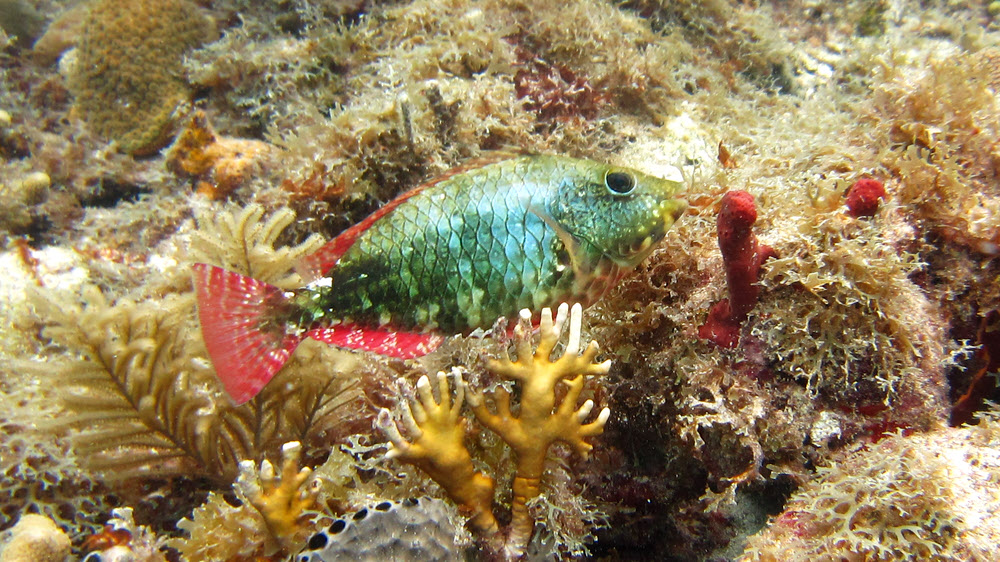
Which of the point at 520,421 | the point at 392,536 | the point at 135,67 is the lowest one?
the point at 392,536

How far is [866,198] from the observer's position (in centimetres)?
229

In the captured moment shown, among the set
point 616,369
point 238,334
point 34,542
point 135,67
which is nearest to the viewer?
point 238,334

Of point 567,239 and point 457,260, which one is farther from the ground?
point 567,239

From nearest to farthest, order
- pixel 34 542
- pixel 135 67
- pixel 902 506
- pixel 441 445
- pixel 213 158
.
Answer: pixel 902 506 → pixel 441 445 → pixel 34 542 → pixel 213 158 → pixel 135 67

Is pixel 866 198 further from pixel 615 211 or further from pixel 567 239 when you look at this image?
pixel 567 239

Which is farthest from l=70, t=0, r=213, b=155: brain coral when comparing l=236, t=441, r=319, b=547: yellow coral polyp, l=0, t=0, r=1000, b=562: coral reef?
l=236, t=441, r=319, b=547: yellow coral polyp

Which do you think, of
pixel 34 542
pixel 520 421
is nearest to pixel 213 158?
pixel 34 542

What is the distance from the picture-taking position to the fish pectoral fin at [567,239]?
2.30m

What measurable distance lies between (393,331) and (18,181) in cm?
647

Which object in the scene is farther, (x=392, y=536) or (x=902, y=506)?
(x=392, y=536)

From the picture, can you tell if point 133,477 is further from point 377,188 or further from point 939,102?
point 939,102

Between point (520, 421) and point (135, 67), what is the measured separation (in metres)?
7.37

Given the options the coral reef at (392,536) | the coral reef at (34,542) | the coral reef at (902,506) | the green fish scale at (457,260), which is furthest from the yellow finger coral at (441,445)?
the coral reef at (34,542)

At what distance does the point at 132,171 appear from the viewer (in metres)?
5.90
